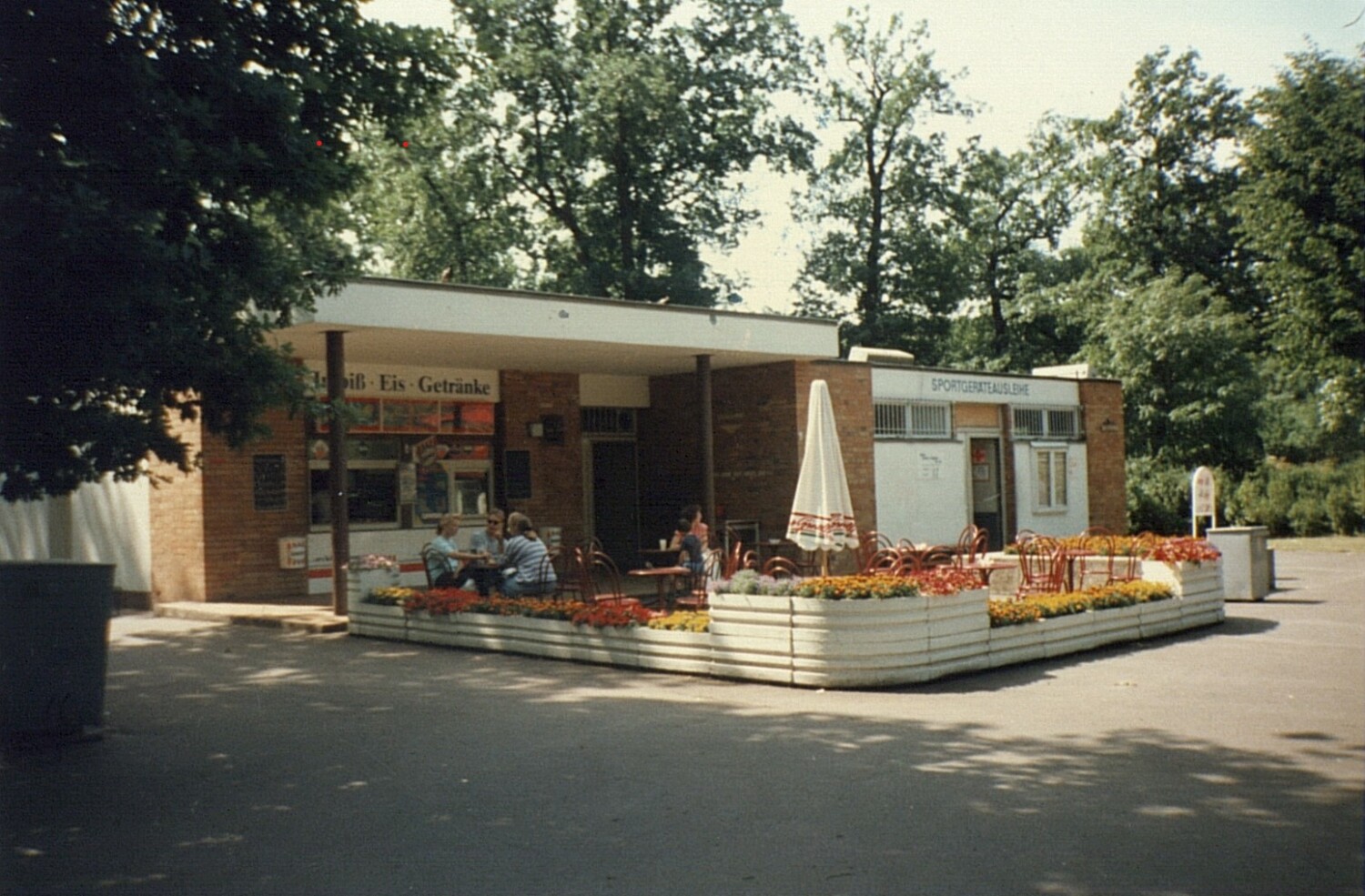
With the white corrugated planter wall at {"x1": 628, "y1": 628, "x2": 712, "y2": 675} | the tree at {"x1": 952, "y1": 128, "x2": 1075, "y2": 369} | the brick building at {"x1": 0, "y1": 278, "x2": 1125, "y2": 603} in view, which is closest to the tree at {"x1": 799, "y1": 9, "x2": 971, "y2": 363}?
the tree at {"x1": 952, "y1": 128, "x2": 1075, "y2": 369}

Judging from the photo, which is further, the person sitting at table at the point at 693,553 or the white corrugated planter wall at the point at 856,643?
the person sitting at table at the point at 693,553

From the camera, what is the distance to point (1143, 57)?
38.4m

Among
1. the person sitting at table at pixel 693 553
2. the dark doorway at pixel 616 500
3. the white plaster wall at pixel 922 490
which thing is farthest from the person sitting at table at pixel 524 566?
the white plaster wall at pixel 922 490

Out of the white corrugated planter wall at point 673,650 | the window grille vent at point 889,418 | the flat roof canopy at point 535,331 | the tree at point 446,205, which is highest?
the tree at point 446,205

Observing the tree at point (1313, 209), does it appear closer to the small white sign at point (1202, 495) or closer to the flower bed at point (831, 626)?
the small white sign at point (1202, 495)

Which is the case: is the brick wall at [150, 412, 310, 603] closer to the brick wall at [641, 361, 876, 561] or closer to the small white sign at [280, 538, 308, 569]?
the small white sign at [280, 538, 308, 569]

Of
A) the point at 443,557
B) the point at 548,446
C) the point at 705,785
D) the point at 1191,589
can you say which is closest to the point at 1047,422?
the point at 548,446

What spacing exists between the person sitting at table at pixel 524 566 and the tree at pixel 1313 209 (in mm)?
13978

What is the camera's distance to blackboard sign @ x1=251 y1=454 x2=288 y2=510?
16.8 meters

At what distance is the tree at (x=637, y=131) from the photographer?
3434 centimetres

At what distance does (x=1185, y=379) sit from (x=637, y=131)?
1655cm

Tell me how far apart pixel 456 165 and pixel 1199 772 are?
32.2m

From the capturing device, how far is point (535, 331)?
51.9ft

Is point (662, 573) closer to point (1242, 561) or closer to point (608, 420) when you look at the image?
point (1242, 561)
